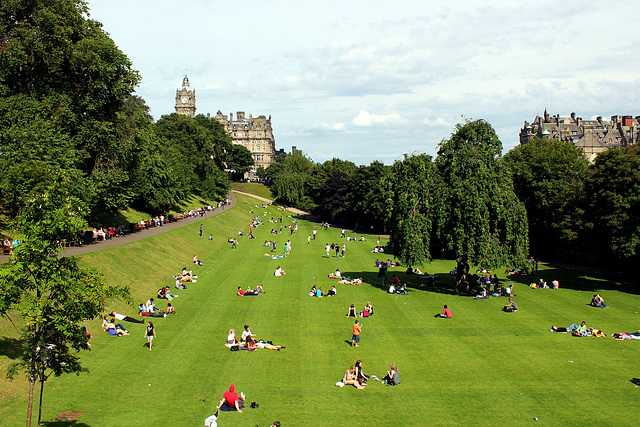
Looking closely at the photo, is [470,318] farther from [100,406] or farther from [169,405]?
[100,406]

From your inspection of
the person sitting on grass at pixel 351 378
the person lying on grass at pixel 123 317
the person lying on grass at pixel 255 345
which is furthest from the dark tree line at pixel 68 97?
the person sitting on grass at pixel 351 378

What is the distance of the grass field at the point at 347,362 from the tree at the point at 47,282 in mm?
4262

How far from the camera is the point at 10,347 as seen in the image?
2045cm

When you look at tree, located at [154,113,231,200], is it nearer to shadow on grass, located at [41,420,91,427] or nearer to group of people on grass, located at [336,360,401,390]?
group of people on grass, located at [336,360,401,390]

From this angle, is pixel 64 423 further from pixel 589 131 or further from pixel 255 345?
pixel 589 131

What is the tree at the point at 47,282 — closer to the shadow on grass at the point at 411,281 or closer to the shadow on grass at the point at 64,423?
the shadow on grass at the point at 64,423

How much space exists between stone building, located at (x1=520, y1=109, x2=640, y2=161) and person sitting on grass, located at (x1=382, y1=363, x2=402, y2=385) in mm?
124858

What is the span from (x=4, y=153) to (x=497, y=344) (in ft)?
108

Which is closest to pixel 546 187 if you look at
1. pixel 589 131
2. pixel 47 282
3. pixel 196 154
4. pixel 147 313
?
pixel 147 313

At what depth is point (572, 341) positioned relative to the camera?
2586cm

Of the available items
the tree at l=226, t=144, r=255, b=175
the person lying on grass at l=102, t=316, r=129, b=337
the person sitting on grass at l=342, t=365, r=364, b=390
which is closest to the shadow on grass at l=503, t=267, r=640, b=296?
the person sitting on grass at l=342, t=365, r=364, b=390

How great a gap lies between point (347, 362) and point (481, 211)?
1863cm

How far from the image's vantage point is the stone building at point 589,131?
127250 millimetres

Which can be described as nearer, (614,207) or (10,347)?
(10,347)
